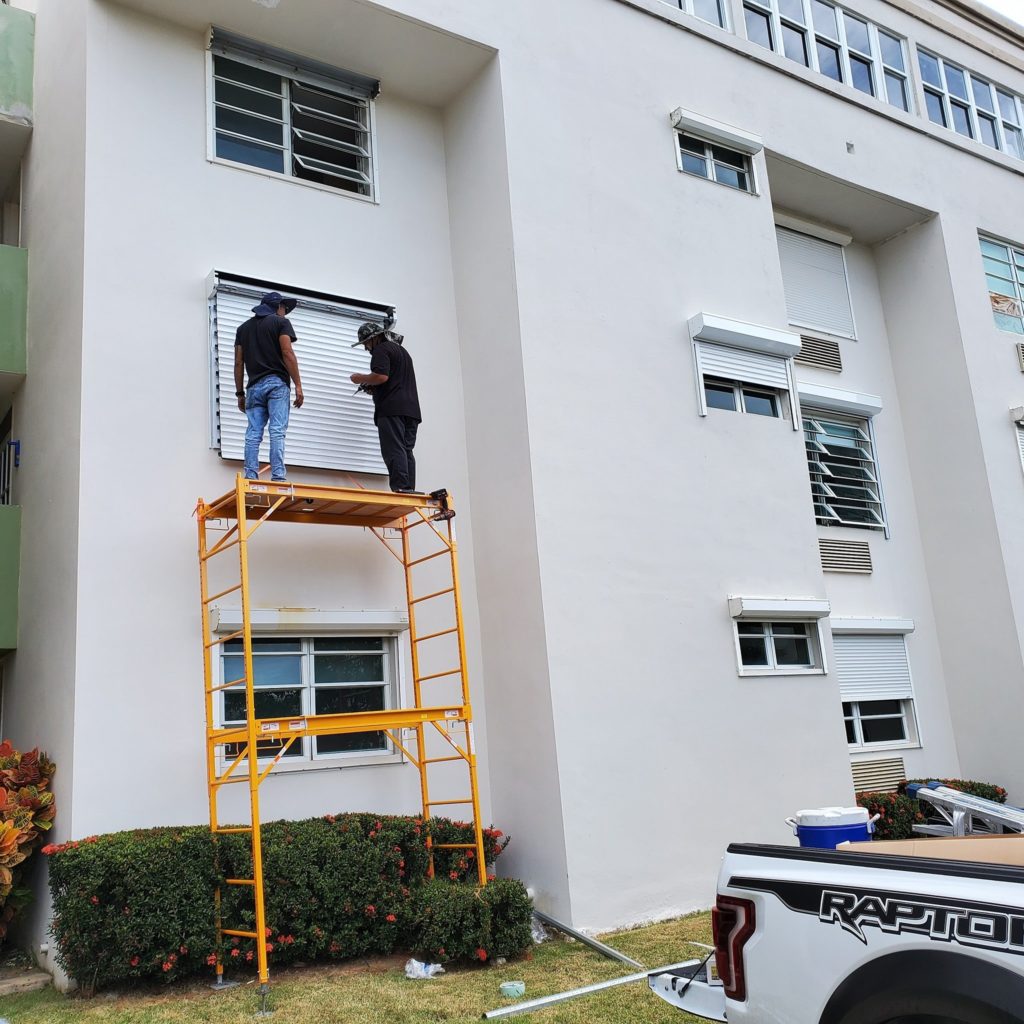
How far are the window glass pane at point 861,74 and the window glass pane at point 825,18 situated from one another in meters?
0.43

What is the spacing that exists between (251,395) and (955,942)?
699 cm

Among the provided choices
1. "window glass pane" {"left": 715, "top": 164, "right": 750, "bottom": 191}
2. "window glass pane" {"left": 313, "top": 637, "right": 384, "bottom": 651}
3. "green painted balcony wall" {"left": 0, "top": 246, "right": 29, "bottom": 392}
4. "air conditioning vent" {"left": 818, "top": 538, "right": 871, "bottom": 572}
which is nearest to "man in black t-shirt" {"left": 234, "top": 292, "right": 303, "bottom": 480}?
"window glass pane" {"left": 313, "top": 637, "right": 384, "bottom": 651}

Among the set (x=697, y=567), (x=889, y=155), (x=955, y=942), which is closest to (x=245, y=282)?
(x=697, y=567)

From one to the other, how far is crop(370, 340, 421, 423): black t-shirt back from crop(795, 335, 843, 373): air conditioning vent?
6323 mm

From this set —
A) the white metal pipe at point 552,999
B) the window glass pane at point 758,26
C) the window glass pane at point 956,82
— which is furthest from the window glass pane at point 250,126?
the window glass pane at point 956,82

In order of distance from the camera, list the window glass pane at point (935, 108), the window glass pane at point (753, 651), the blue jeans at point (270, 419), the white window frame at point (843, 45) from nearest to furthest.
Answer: the blue jeans at point (270, 419) < the window glass pane at point (753, 651) < the white window frame at point (843, 45) < the window glass pane at point (935, 108)

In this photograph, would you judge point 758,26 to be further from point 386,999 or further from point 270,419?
point 386,999

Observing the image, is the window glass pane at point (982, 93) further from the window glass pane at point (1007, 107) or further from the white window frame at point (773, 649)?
the white window frame at point (773, 649)

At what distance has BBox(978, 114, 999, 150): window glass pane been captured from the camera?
15.8 metres

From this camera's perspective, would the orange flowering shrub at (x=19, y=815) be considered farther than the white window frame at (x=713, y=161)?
No

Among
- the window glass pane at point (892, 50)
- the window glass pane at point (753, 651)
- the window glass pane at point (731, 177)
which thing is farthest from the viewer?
the window glass pane at point (892, 50)

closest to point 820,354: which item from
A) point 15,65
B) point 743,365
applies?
point 743,365

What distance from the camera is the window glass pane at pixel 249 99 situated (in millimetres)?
10141

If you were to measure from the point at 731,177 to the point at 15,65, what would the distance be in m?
8.28
